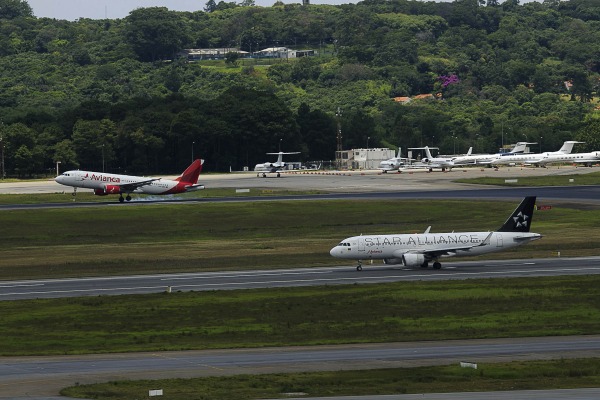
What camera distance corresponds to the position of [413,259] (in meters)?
102

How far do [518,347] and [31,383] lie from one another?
1090 inches

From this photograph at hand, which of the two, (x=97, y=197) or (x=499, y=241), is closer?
(x=499, y=241)

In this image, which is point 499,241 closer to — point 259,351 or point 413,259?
point 413,259

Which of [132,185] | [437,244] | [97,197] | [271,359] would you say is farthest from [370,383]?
[97,197]

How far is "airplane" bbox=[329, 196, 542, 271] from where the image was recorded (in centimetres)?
10231

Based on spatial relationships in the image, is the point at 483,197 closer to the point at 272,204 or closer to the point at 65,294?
the point at 272,204

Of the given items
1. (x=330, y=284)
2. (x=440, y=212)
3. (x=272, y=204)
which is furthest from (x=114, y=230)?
(x=330, y=284)

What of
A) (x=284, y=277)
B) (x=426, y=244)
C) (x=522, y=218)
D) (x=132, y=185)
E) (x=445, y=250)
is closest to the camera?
(x=284, y=277)

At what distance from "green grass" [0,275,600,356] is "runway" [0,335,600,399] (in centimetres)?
218

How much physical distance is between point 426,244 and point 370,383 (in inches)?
1900

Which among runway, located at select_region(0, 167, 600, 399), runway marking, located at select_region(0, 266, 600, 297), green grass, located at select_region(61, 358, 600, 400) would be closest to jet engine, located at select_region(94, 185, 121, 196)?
runway, located at select_region(0, 167, 600, 399)

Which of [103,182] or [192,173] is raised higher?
[192,173]

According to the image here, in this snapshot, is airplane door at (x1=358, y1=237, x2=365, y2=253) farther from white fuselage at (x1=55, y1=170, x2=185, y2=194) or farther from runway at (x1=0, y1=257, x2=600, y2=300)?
white fuselage at (x1=55, y1=170, x2=185, y2=194)

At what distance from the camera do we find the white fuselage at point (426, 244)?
10238 cm
